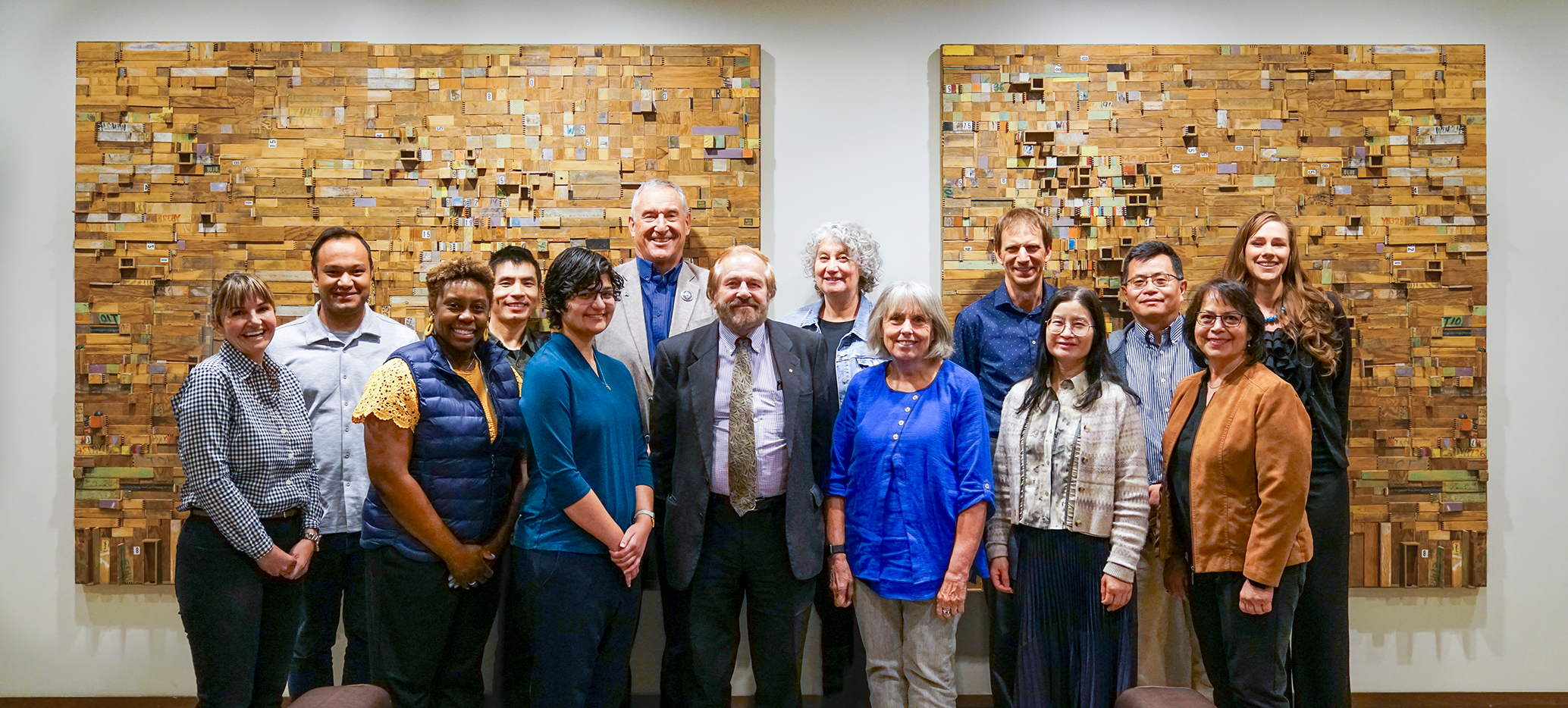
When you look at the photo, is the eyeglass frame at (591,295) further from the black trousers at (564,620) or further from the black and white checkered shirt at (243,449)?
the black and white checkered shirt at (243,449)

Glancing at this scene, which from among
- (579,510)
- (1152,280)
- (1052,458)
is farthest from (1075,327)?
(579,510)

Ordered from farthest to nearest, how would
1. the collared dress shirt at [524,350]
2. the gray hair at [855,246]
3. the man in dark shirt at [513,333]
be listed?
the gray hair at [855,246] < the collared dress shirt at [524,350] < the man in dark shirt at [513,333]

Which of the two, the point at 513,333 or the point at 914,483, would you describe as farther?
the point at 513,333

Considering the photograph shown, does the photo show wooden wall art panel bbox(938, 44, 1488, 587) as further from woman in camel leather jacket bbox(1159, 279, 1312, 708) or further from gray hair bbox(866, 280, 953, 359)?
woman in camel leather jacket bbox(1159, 279, 1312, 708)

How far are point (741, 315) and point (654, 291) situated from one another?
74cm

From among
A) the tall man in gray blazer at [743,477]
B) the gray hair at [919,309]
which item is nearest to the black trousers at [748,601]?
the tall man in gray blazer at [743,477]

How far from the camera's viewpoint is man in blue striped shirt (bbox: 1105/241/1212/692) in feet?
10.2

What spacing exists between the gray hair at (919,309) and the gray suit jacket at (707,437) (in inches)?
8.8

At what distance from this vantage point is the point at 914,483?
2654 millimetres

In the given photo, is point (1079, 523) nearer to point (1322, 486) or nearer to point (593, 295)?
point (1322, 486)

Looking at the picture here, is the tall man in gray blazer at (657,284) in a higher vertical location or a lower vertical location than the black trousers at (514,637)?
higher

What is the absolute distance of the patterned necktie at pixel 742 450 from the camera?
2.69 metres
